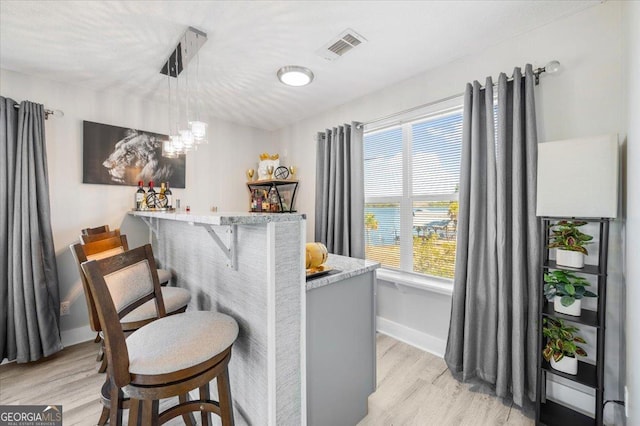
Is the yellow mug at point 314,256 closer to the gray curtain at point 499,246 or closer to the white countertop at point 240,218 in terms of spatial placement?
the white countertop at point 240,218

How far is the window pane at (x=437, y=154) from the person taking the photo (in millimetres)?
2336

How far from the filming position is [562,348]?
152 centimetres

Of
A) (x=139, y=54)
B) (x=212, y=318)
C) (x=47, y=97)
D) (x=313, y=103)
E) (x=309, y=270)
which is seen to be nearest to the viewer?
(x=212, y=318)

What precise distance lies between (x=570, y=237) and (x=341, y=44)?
189 cm

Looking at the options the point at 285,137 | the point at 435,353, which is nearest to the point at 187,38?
the point at 285,137

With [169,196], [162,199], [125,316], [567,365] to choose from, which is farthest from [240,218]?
[169,196]

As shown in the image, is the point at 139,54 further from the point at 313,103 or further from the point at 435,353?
the point at 435,353

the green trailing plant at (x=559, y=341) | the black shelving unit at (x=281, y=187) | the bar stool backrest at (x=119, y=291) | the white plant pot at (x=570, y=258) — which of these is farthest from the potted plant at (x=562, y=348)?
the black shelving unit at (x=281, y=187)

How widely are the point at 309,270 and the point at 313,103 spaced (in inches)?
89.7

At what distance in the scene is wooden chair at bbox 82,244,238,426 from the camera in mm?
896

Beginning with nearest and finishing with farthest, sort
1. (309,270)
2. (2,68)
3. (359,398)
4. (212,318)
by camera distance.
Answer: (212,318), (309,270), (359,398), (2,68)

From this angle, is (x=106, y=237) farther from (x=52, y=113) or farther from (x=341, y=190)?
(x=341, y=190)

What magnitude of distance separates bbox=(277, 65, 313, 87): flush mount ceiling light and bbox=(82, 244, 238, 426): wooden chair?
1792mm

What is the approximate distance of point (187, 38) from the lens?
6.15 feet
